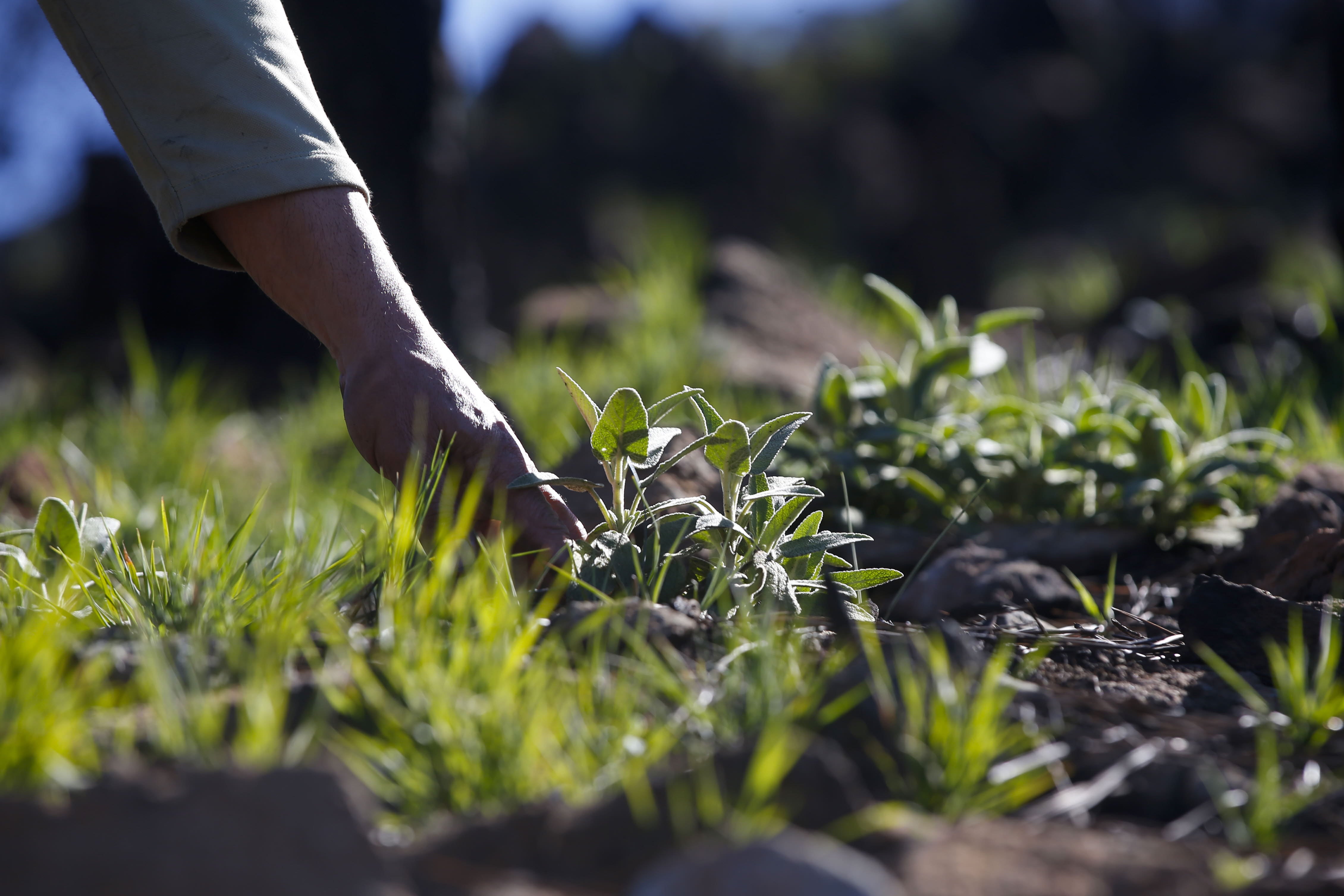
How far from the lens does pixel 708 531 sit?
53.6 inches

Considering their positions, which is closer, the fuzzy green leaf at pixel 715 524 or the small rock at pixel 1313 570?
the fuzzy green leaf at pixel 715 524

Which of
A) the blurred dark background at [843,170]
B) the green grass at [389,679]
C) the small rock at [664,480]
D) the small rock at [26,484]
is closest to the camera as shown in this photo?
the green grass at [389,679]

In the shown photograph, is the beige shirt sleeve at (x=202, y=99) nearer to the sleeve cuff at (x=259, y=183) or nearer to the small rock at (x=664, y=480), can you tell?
the sleeve cuff at (x=259, y=183)

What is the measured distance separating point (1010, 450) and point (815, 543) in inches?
30.6

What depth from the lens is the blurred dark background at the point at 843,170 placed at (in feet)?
15.4

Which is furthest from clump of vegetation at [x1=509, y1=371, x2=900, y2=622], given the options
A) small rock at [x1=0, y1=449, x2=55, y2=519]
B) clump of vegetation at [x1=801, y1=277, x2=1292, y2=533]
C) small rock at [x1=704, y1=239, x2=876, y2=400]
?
small rock at [x1=704, y1=239, x2=876, y2=400]

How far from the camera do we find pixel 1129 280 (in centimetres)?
759

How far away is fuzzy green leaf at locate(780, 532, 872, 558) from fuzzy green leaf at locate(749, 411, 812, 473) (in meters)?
0.11

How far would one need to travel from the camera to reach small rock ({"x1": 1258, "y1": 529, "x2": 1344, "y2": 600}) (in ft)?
5.15

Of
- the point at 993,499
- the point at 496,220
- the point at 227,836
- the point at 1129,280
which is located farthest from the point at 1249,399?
the point at 496,220

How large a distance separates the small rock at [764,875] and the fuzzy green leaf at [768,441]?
741 mm

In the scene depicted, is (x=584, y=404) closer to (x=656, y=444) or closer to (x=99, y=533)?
(x=656, y=444)

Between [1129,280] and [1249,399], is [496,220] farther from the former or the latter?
[1249,399]

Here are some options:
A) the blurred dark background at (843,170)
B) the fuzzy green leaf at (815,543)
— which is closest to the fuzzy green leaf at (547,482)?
the fuzzy green leaf at (815,543)
